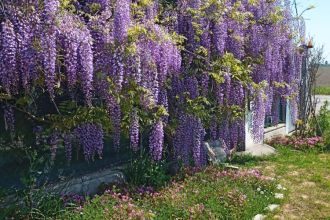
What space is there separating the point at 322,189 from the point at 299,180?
0.61 metres

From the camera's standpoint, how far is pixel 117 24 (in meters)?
4.90

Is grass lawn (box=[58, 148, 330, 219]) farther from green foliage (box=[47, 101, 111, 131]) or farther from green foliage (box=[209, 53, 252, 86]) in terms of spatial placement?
green foliage (box=[209, 53, 252, 86])

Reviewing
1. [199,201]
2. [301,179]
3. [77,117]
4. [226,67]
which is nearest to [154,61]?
[77,117]

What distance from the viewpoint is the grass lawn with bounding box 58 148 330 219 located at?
5465mm

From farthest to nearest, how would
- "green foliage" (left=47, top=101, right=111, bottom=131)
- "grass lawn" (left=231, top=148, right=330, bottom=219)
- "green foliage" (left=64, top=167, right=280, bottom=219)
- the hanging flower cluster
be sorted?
1. "grass lawn" (left=231, top=148, right=330, bottom=219)
2. "green foliage" (left=64, top=167, right=280, bottom=219)
3. "green foliage" (left=47, top=101, right=111, bottom=131)
4. the hanging flower cluster

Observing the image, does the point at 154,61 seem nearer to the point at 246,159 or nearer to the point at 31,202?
the point at 31,202

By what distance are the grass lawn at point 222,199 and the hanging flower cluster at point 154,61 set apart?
0.51 metres

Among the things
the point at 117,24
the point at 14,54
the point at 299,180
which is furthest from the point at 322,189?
the point at 14,54

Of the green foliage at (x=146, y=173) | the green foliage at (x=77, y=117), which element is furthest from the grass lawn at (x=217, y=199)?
the green foliage at (x=77, y=117)

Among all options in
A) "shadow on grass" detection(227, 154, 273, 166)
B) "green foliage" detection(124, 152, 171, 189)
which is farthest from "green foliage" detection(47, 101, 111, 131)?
"shadow on grass" detection(227, 154, 273, 166)

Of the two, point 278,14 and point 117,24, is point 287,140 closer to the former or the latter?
point 278,14

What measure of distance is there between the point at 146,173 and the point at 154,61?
6.78 feet

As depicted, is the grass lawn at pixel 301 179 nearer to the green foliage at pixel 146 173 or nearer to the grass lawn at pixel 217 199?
the grass lawn at pixel 217 199

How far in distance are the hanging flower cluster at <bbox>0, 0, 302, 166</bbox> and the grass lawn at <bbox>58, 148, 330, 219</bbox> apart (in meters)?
0.51
